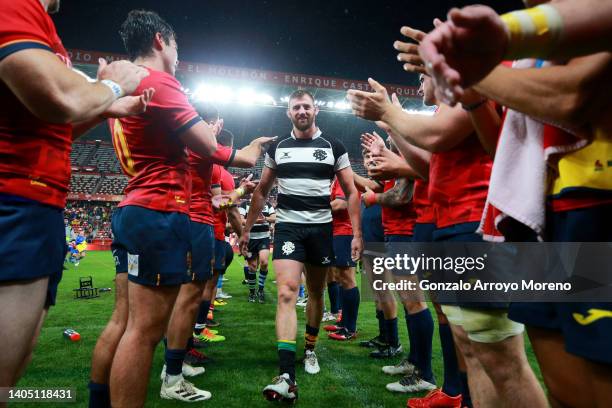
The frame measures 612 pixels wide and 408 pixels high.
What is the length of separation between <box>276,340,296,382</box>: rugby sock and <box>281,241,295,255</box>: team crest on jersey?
31.5 inches

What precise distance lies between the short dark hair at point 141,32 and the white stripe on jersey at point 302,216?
1.95 metres

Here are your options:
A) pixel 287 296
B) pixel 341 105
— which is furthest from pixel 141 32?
pixel 341 105

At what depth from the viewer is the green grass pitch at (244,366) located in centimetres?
299

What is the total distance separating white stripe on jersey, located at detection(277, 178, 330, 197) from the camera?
12.8 feet

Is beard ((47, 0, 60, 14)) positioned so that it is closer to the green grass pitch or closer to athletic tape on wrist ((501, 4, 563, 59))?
athletic tape on wrist ((501, 4, 563, 59))

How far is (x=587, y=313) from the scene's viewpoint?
0.89 metres

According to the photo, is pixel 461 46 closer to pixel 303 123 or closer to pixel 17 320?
pixel 17 320

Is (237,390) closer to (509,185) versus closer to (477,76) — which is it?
(509,185)

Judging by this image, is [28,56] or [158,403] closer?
[28,56]

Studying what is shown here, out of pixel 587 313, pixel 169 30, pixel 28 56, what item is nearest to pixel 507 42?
pixel 587 313

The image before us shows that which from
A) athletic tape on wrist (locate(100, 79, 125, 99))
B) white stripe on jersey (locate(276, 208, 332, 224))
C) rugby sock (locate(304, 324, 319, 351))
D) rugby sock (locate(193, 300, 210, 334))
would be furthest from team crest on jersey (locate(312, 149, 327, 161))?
athletic tape on wrist (locate(100, 79, 125, 99))

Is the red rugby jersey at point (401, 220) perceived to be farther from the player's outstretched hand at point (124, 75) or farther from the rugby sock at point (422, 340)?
the player's outstretched hand at point (124, 75)

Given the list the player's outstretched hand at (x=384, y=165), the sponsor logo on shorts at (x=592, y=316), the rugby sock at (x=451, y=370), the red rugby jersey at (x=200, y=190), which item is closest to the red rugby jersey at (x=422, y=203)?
the player's outstretched hand at (x=384, y=165)

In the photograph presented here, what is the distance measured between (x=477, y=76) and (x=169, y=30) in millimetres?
2318
